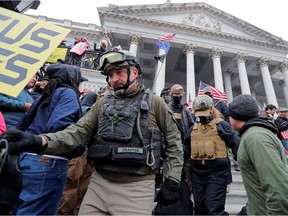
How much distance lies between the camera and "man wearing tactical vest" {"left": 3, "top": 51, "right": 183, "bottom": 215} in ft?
6.04

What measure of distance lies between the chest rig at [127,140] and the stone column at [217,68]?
20977mm

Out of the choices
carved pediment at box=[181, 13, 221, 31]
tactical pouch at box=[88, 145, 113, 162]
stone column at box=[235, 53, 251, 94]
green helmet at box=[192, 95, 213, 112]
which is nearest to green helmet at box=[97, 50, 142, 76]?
tactical pouch at box=[88, 145, 113, 162]

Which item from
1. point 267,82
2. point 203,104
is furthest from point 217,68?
point 203,104

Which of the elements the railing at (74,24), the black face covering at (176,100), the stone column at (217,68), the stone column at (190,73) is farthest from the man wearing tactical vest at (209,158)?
the railing at (74,24)

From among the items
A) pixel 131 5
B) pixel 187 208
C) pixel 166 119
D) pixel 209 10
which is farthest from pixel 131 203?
pixel 209 10

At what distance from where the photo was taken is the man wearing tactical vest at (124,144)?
184 cm

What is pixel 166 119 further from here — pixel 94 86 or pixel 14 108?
pixel 94 86

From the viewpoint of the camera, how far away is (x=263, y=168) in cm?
164

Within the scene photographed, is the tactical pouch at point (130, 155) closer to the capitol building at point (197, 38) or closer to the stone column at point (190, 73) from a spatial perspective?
the stone column at point (190, 73)

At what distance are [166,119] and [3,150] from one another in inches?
55.3

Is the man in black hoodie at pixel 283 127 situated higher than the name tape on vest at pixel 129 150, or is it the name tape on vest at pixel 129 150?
the man in black hoodie at pixel 283 127

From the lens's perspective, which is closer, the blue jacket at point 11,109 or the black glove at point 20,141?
the black glove at point 20,141

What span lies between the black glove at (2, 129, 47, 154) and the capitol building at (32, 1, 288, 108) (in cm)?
2112

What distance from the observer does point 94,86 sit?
10.8 metres
